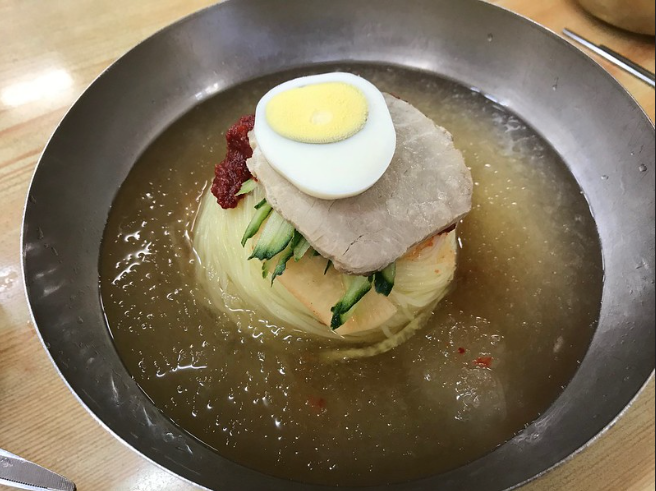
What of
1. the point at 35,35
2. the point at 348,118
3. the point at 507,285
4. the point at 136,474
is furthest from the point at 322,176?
the point at 35,35

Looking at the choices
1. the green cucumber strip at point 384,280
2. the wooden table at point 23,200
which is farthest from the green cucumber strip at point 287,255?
the wooden table at point 23,200

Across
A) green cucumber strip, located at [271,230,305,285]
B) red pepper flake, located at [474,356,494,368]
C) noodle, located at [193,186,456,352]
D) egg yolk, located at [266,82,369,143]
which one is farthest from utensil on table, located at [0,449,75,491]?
red pepper flake, located at [474,356,494,368]

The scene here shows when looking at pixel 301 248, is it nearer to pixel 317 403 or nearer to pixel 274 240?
pixel 274 240

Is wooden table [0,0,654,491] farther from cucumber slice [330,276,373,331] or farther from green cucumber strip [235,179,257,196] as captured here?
green cucumber strip [235,179,257,196]

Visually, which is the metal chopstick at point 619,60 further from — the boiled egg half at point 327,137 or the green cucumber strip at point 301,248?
the green cucumber strip at point 301,248

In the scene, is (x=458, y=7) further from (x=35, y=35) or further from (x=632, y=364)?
(x=35, y=35)
